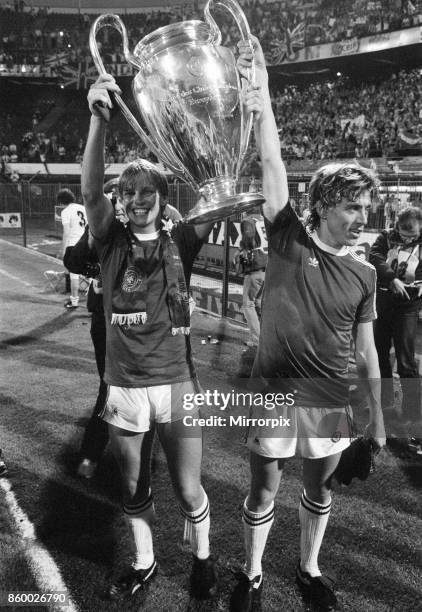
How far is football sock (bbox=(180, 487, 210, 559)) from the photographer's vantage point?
2.22 meters

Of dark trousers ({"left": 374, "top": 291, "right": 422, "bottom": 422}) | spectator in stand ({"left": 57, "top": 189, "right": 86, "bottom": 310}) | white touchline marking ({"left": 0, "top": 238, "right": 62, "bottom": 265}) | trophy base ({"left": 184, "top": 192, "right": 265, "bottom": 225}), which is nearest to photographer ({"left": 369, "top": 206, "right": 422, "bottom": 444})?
dark trousers ({"left": 374, "top": 291, "right": 422, "bottom": 422})

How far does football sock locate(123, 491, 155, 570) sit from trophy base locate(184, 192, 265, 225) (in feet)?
4.35

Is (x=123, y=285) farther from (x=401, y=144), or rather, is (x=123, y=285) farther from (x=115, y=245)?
(x=401, y=144)

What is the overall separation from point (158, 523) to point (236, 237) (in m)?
7.26

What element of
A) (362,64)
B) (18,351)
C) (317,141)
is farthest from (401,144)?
(18,351)

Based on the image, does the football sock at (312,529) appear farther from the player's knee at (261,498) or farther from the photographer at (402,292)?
the photographer at (402,292)

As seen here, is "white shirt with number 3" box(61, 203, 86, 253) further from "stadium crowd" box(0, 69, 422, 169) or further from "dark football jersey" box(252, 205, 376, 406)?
"stadium crowd" box(0, 69, 422, 169)

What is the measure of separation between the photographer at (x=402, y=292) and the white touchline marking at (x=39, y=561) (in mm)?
2736

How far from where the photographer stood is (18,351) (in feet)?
19.5

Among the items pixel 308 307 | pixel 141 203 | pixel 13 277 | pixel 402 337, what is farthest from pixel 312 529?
pixel 13 277

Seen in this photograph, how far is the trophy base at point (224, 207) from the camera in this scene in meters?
1.61

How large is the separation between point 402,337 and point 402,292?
15.1 inches

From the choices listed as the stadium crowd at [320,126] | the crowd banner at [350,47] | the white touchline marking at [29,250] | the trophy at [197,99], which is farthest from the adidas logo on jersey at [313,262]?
the crowd banner at [350,47]

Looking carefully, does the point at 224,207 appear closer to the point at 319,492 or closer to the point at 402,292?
the point at 319,492
